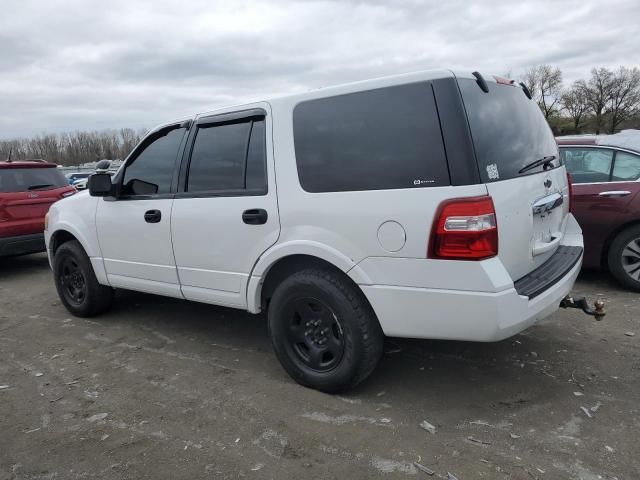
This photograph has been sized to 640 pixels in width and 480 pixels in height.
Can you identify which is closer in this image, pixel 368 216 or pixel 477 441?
pixel 477 441

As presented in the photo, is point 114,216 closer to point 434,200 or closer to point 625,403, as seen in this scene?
point 434,200

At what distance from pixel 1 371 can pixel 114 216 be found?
59.8 inches

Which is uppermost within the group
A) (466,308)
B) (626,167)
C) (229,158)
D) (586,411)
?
(229,158)

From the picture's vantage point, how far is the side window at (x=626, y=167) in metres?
5.28

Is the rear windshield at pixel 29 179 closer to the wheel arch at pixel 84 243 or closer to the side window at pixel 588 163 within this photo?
the wheel arch at pixel 84 243

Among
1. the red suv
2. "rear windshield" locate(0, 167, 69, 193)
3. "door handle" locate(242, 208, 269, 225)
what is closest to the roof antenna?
"door handle" locate(242, 208, 269, 225)

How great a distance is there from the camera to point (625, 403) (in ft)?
9.91

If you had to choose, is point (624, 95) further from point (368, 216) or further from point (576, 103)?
point (368, 216)

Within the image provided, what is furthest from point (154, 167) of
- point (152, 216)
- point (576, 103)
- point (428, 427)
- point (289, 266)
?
point (576, 103)

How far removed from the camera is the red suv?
7262 millimetres

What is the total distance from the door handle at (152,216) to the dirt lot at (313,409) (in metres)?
1.12

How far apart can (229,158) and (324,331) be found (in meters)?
1.43

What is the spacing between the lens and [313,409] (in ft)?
10.3

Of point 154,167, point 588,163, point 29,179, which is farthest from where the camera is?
point 29,179
